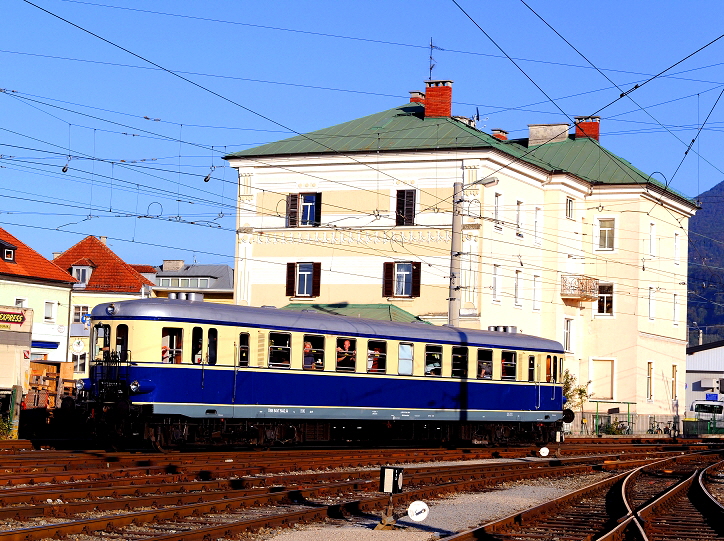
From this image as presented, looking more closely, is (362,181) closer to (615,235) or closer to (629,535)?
(615,235)

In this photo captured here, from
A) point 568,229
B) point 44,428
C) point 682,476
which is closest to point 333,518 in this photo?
point 682,476

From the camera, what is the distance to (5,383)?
36.9 metres

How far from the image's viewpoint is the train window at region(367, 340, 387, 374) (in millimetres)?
29359

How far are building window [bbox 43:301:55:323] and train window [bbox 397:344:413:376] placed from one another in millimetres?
38132

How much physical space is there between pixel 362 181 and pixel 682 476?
29179 mm

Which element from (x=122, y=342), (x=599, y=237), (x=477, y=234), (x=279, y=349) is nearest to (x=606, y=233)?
(x=599, y=237)

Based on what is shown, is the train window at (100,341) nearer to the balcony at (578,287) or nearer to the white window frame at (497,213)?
the white window frame at (497,213)

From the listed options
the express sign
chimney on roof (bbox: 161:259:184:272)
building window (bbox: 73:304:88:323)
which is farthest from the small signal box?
chimney on roof (bbox: 161:259:184:272)

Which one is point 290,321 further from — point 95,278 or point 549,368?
point 95,278

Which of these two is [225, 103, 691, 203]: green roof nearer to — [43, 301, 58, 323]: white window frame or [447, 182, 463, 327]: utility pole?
[43, 301, 58, 323]: white window frame

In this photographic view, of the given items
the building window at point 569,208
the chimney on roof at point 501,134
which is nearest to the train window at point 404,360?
the building window at point 569,208

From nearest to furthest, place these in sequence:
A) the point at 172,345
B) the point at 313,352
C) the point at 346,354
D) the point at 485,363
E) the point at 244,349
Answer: the point at 172,345
the point at 244,349
the point at 313,352
the point at 346,354
the point at 485,363

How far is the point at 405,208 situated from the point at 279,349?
26830 mm

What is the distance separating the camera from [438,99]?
56.2 m
